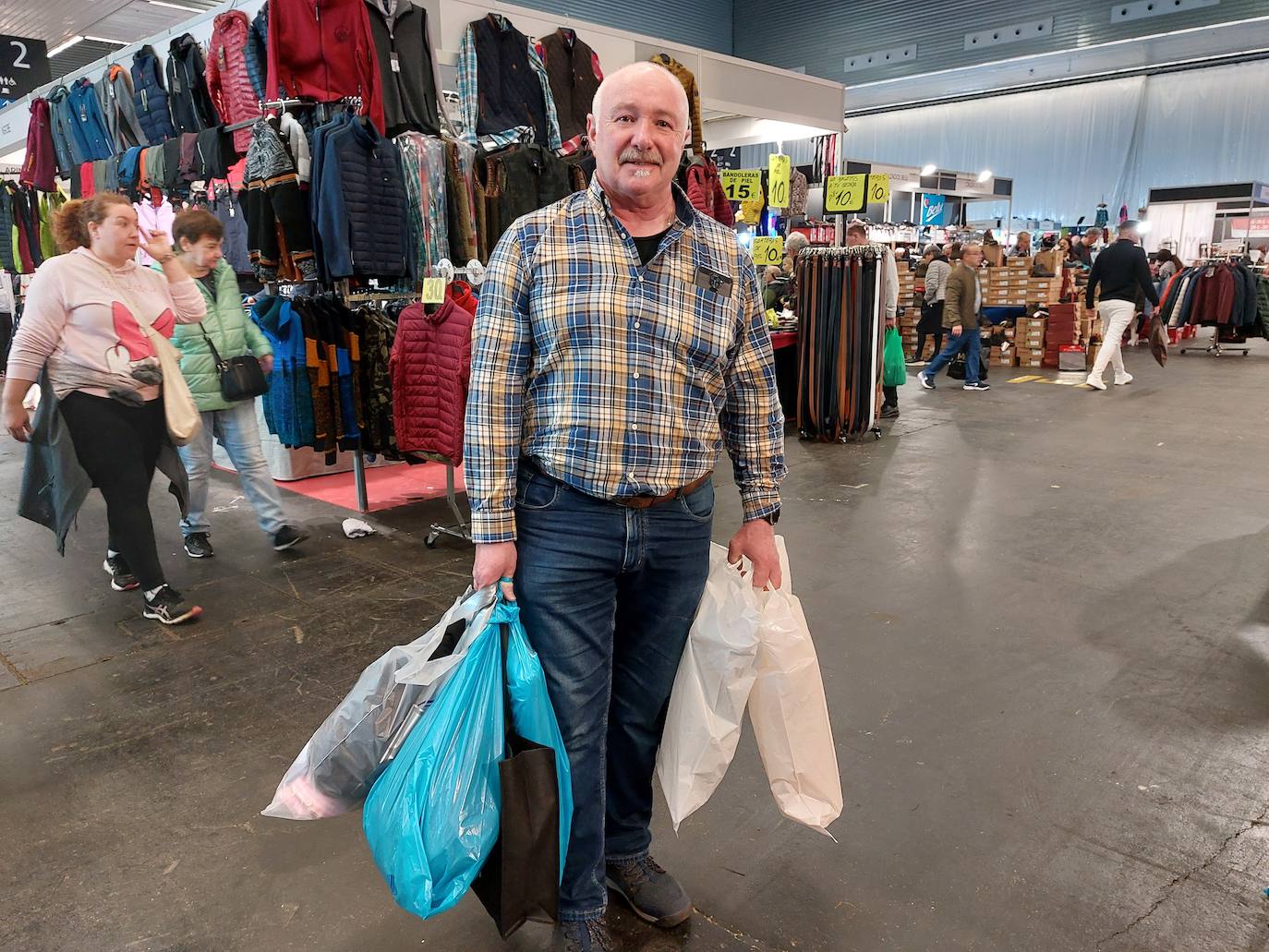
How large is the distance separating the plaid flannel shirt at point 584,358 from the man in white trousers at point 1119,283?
28.2ft

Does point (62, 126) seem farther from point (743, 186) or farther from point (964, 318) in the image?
point (964, 318)

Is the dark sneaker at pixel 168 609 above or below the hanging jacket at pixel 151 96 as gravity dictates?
below

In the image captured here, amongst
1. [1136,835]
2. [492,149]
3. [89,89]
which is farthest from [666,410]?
[89,89]

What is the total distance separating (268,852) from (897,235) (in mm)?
13688

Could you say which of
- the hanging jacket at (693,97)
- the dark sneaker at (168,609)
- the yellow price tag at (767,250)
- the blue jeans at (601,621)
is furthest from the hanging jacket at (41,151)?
the blue jeans at (601,621)

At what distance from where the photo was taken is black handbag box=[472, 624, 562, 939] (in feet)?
4.66

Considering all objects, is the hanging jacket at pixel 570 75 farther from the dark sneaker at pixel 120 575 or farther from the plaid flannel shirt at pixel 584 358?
the plaid flannel shirt at pixel 584 358

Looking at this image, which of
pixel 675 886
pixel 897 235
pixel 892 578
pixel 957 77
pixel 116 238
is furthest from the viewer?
pixel 957 77

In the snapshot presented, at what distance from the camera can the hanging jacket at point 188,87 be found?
17.2 feet

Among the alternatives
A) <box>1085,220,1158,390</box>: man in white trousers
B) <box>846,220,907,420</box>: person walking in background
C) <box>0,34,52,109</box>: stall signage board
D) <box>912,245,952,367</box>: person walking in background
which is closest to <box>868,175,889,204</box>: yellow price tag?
<box>846,220,907,420</box>: person walking in background

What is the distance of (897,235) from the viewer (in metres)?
13.9

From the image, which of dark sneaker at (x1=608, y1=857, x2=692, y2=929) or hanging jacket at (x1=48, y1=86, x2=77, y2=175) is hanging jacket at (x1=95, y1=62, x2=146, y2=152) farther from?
dark sneaker at (x1=608, y1=857, x2=692, y2=929)

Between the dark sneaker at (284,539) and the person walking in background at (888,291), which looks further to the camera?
the person walking in background at (888,291)

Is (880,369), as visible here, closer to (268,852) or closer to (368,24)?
(368,24)
